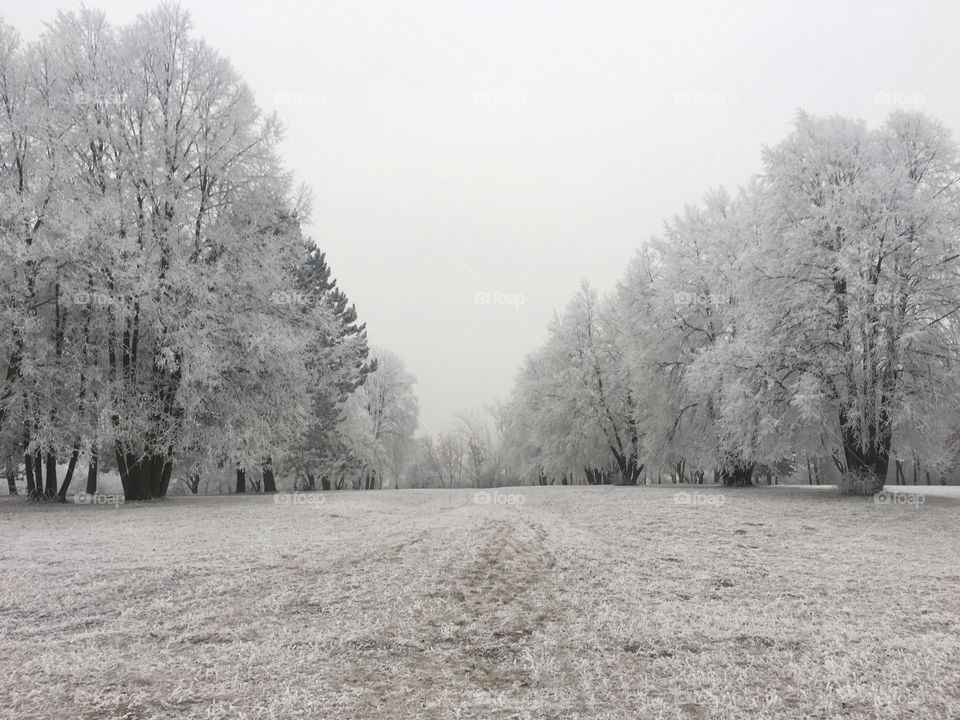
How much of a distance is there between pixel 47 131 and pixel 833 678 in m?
22.5

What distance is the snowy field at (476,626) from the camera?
381 centimetres

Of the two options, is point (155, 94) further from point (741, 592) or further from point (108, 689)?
point (741, 592)

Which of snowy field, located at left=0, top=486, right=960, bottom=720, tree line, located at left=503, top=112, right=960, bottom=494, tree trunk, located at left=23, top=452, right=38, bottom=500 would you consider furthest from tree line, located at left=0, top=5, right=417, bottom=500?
tree line, located at left=503, top=112, right=960, bottom=494

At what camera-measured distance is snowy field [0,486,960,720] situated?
12.5 ft

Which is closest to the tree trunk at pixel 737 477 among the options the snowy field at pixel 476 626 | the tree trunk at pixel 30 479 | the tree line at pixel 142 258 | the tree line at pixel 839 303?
the tree line at pixel 839 303

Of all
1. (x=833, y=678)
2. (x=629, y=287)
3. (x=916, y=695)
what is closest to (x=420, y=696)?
(x=833, y=678)

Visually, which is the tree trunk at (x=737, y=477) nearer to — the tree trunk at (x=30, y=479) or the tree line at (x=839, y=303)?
the tree line at (x=839, y=303)

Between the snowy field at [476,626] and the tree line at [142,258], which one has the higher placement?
the tree line at [142,258]

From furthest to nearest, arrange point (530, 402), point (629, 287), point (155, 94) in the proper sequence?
point (530, 402) < point (629, 287) < point (155, 94)

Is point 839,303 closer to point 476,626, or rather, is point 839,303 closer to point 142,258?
point 476,626

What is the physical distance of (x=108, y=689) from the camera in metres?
3.92

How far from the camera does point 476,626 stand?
210 inches

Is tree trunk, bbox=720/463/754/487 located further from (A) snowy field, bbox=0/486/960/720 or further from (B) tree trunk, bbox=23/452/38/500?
(B) tree trunk, bbox=23/452/38/500

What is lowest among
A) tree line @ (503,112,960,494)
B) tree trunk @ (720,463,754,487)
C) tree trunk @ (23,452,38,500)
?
tree trunk @ (720,463,754,487)
